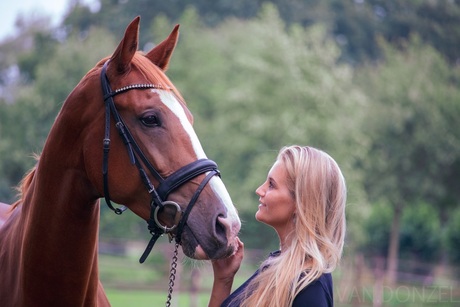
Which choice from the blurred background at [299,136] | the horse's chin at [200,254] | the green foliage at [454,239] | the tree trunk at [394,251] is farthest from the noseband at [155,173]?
the green foliage at [454,239]

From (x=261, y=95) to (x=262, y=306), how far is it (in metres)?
20.7

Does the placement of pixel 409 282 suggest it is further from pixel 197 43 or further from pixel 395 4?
pixel 395 4

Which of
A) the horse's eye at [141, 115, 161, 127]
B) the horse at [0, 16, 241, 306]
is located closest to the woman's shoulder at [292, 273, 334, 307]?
the horse at [0, 16, 241, 306]

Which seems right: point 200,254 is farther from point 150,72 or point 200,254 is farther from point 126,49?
point 126,49

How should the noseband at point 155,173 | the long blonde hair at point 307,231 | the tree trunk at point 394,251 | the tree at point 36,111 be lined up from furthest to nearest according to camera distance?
the tree at point 36,111 → the tree trunk at point 394,251 → the noseband at point 155,173 → the long blonde hair at point 307,231

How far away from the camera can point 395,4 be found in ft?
185

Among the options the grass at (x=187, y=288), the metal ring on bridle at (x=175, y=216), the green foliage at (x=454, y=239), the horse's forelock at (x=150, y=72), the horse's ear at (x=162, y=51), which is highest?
the horse's ear at (x=162, y=51)

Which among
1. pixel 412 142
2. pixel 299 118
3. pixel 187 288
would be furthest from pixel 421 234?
pixel 187 288

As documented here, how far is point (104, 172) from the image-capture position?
3.26 metres

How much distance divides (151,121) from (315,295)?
110cm

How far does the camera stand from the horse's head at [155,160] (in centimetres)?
308

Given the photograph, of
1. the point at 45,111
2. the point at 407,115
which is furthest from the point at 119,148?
the point at 407,115

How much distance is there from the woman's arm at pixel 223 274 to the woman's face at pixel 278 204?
0.63 feet

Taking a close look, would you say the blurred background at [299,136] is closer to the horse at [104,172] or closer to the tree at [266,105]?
the tree at [266,105]
